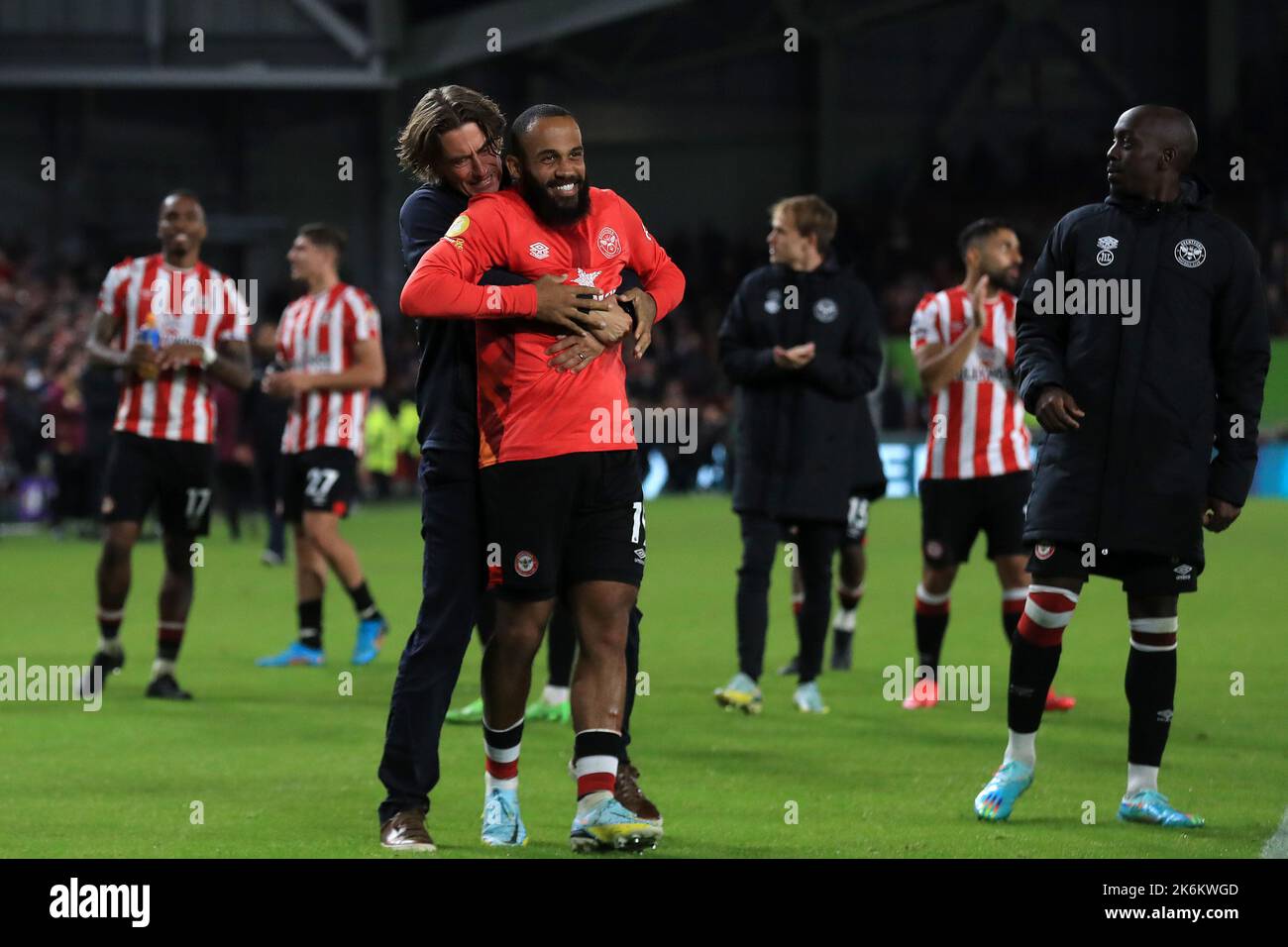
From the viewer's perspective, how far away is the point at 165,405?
9109 mm

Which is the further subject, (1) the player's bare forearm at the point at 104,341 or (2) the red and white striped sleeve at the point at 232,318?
(2) the red and white striped sleeve at the point at 232,318

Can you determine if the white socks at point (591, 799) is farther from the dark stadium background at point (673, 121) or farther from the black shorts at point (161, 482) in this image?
the dark stadium background at point (673, 121)

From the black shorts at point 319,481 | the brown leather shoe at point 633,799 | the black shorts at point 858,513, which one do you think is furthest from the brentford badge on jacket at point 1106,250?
the black shorts at point 319,481

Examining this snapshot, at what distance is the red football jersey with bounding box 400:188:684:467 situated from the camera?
→ 5305mm

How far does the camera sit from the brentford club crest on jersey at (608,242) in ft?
17.9

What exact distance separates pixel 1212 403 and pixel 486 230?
2.25 metres

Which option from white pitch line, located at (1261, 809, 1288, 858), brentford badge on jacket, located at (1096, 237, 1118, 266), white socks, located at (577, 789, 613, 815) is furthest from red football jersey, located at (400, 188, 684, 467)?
white pitch line, located at (1261, 809, 1288, 858)

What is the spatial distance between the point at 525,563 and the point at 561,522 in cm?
15

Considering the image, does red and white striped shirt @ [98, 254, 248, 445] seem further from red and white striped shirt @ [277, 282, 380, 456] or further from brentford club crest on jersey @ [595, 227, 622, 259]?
brentford club crest on jersey @ [595, 227, 622, 259]

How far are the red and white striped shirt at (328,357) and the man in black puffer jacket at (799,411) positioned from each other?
8.04 feet

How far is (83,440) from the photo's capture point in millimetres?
21156
